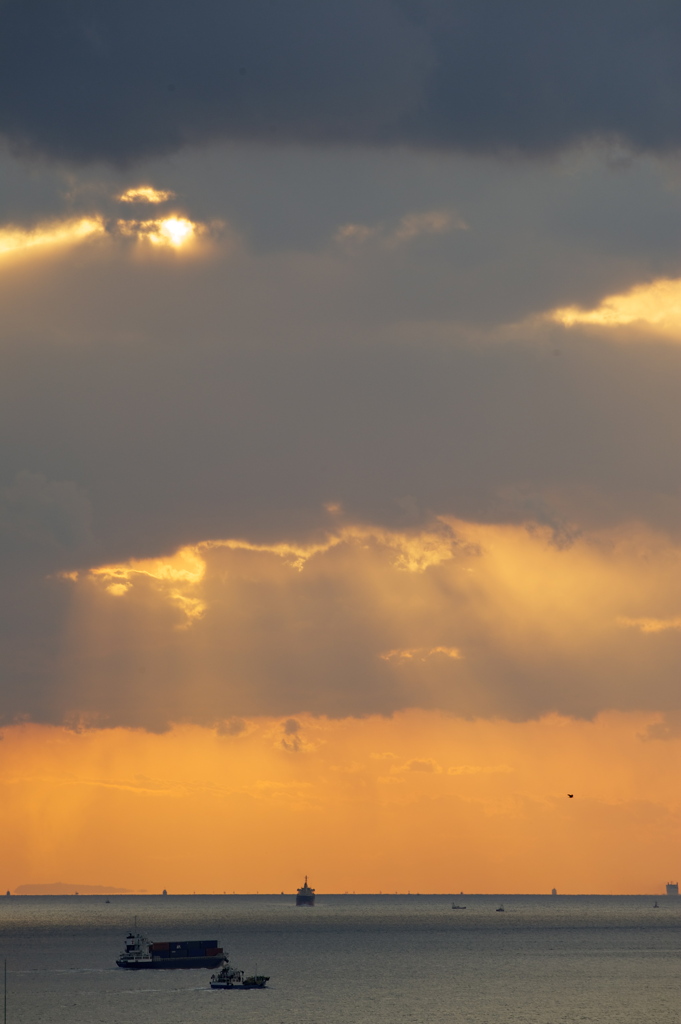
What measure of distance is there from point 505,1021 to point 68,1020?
63925 mm

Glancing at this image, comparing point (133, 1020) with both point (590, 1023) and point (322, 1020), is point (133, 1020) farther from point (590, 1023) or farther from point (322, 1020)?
point (590, 1023)

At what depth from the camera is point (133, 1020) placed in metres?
196

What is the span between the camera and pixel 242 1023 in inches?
7633

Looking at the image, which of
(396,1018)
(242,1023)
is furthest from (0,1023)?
(396,1018)

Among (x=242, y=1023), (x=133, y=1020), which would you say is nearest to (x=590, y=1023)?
(x=242, y=1023)

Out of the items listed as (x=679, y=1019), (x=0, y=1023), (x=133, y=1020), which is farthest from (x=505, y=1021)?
(x=0, y=1023)

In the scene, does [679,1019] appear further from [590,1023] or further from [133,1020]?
[133,1020]

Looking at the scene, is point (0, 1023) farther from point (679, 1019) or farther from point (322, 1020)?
point (679, 1019)

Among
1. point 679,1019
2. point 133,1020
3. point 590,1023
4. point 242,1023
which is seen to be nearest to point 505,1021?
point 590,1023

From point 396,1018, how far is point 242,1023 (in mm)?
22659

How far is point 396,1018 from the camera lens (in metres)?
197

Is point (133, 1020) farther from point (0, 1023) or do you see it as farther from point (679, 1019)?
point (679, 1019)

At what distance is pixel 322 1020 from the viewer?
193875 millimetres

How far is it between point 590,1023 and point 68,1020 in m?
76.0
